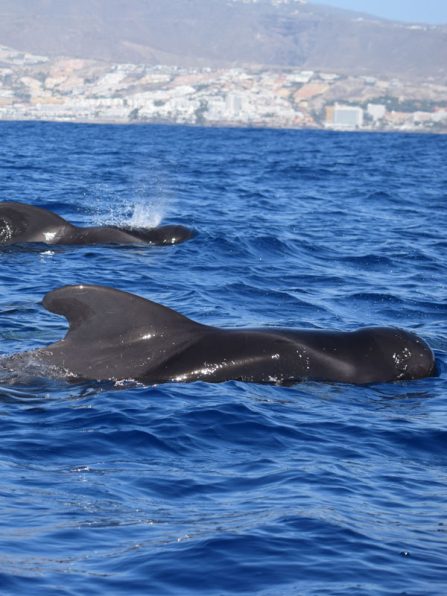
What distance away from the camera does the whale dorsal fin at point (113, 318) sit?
36.3ft

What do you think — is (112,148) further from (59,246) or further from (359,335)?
(359,335)

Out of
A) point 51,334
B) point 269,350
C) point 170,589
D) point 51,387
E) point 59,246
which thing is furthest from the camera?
point 59,246

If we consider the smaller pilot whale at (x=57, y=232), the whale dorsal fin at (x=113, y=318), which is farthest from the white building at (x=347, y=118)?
the whale dorsal fin at (x=113, y=318)

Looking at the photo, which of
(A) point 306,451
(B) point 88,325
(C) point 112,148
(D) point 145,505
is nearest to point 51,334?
(B) point 88,325

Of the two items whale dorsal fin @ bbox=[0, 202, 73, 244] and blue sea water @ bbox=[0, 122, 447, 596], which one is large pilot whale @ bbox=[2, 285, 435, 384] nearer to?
blue sea water @ bbox=[0, 122, 447, 596]

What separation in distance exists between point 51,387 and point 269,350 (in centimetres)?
218

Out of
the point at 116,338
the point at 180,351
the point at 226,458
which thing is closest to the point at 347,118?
the point at 180,351

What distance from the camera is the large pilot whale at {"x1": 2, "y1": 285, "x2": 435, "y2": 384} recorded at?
11.2 m

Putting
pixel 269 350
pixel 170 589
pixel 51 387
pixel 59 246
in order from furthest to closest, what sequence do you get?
pixel 59 246
pixel 269 350
pixel 51 387
pixel 170 589

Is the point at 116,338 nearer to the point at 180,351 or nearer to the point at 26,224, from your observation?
the point at 180,351

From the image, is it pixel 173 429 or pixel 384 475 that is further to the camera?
pixel 173 429

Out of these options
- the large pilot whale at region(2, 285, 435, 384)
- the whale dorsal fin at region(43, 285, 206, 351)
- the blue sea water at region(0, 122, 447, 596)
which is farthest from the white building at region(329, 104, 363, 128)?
the whale dorsal fin at region(43, 285, 206, 351)

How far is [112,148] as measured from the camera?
60.0 m

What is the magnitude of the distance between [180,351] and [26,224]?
9650 mm
